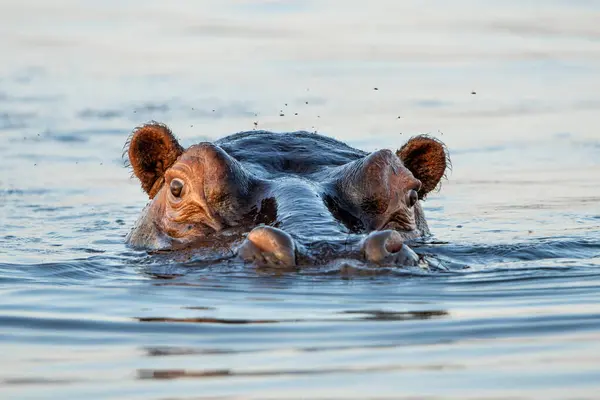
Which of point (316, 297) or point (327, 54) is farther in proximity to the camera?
point (327, 54)

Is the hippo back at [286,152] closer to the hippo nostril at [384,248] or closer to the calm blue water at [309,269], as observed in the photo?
the calm blue water at [309,269]

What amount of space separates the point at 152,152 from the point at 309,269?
3.34 m

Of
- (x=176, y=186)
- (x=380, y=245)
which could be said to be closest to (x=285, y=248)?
(x=380, y=245)

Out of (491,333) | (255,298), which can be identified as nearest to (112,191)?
(255,298)

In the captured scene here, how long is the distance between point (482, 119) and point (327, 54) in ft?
14.4

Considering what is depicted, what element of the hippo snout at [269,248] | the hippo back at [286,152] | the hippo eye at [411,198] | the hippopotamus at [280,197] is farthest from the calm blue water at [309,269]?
the hippo back at [286,152]

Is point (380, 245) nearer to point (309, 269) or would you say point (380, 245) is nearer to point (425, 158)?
point (309, 269)

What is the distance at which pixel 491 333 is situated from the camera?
6.34 metres

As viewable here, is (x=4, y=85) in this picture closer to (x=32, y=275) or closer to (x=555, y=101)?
(x=555, y=101)

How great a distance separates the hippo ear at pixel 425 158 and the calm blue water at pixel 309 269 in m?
0.66

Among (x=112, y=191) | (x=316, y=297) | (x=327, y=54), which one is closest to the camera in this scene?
(x=316, y=297)

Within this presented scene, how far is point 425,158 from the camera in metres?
11.3

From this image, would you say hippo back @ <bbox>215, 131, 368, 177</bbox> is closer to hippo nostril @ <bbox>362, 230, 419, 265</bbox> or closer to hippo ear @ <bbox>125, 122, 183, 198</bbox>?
hippo ear @ <bbox>125, 122, 183, 198</bbox>

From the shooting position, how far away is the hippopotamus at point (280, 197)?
26.7 ft
